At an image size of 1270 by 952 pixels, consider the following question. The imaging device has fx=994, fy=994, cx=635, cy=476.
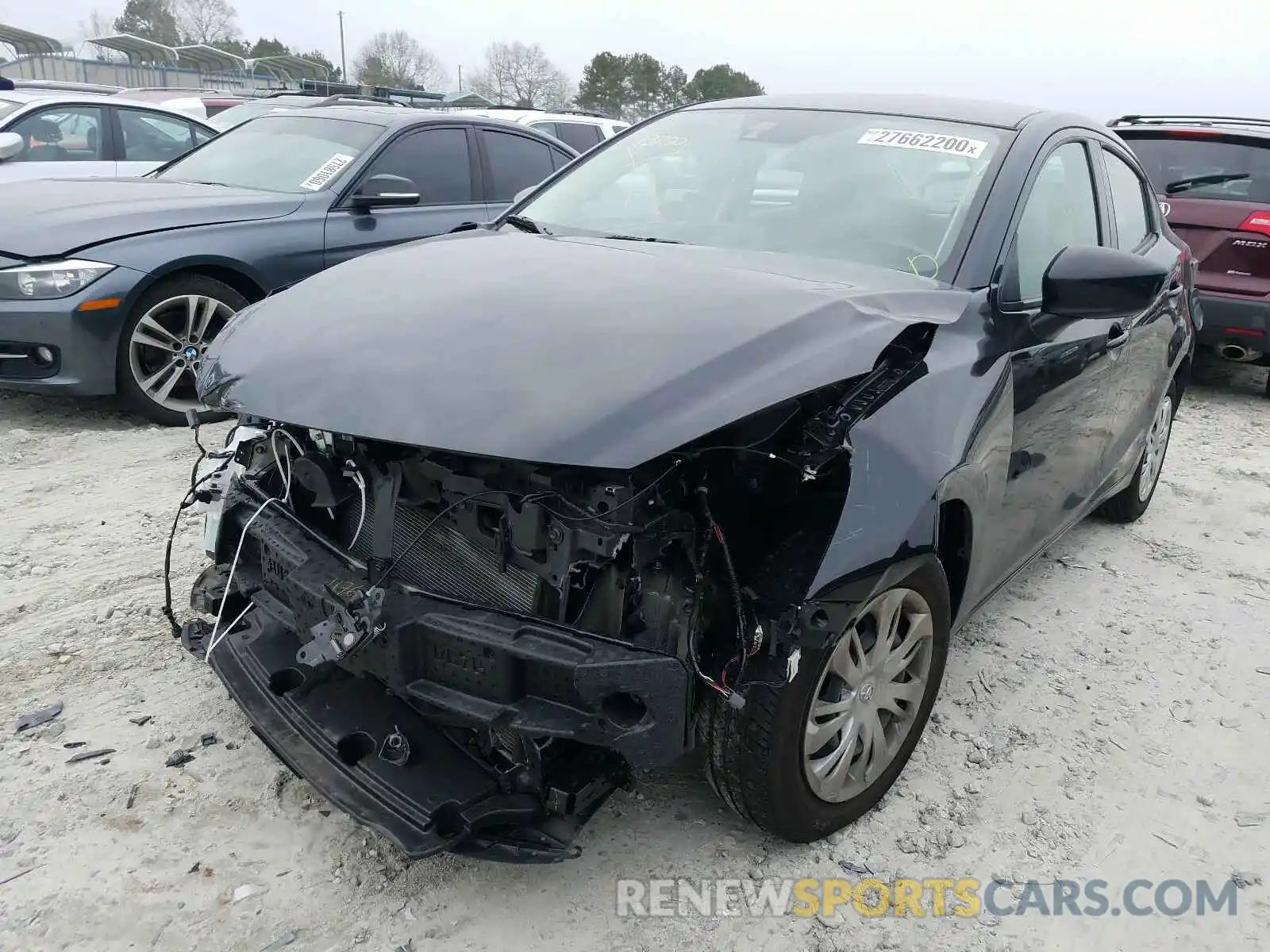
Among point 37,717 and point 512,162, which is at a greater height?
point 512,162

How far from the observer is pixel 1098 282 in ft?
8.80

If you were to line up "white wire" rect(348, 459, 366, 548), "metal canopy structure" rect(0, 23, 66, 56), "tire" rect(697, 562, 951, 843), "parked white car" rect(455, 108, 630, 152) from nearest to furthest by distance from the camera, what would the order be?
"tire" rect(697, 562, 951, 843) < "white wire" rect(348, 459, 366, 548) < "parked white car" rect(455, 108, 630, 152) < "metal canopy structure" rect(0, 23, 66, 56)

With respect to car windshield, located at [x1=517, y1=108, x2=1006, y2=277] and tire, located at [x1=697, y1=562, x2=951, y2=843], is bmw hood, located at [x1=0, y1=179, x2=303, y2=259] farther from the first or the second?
tire, located at [x1=697, y1=562, x2=951, y2=843]

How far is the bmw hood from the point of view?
4812 mm

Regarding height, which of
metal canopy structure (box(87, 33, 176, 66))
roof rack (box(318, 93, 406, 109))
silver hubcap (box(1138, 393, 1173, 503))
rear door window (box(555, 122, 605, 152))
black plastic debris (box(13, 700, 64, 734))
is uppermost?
metal canopy structure (box(87, 33, 176, 66))

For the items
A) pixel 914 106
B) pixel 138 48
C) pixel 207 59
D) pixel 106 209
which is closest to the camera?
pixel 914 106

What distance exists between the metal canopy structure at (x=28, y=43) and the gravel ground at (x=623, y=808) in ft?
85.1

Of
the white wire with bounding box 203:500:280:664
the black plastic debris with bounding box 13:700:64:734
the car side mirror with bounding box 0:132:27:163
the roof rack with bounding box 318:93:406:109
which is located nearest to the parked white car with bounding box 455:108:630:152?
the roof rack with bounding box 318:93:406:109

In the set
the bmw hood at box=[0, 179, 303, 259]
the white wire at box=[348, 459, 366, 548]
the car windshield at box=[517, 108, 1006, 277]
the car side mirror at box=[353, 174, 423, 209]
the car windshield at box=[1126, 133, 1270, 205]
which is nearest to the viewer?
the white wire at box=[348, 459, 366, 548]

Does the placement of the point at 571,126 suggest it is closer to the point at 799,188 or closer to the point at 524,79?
the point at 799,188

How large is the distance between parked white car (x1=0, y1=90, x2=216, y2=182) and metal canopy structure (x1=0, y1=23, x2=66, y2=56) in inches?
766

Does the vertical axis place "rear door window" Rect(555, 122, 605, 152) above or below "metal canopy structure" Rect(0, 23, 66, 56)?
below

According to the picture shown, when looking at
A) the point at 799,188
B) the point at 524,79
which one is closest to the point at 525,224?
the point at 799,188

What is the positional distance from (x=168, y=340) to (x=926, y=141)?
387 centimetres
